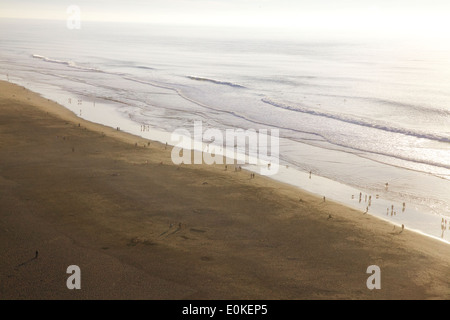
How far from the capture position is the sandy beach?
14.6 m

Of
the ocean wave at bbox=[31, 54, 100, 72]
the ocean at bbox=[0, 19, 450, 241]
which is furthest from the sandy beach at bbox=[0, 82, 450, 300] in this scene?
the ocean wave at bbox=[31, 54, 100, 72]

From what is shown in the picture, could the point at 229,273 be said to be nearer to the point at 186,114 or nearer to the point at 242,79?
the point at 186,114

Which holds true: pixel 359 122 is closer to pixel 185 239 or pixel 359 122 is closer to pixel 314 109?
pixel 314 109

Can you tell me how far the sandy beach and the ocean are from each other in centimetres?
390

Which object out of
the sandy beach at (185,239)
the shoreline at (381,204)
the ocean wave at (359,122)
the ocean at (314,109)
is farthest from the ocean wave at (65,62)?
the sandy beach at (185,239)

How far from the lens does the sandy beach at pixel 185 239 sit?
14.6 m

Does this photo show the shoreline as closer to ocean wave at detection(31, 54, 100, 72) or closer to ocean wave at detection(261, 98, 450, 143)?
ocean wave at detection(261, 98, 450, 143)

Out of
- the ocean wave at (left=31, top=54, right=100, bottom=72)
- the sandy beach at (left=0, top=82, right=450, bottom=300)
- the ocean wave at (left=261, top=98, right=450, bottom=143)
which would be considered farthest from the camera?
the ocean wave at (left=31, top=54, right=100, bottom=72)

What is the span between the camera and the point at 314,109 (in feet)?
166

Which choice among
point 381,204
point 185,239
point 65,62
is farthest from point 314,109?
point 65,62

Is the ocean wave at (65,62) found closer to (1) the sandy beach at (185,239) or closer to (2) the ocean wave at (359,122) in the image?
(2) the ocean wave at (359,122)

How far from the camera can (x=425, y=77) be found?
7975cm

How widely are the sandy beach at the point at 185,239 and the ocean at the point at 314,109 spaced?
3900mm
